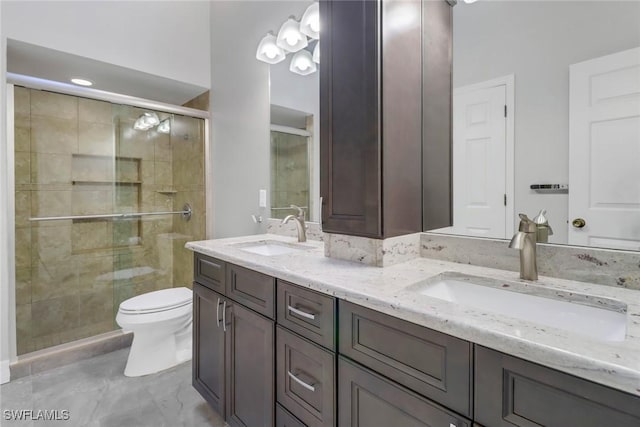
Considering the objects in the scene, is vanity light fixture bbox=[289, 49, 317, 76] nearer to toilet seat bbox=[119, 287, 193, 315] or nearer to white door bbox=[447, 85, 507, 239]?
white door bbox=[447, 85, 507, 239]

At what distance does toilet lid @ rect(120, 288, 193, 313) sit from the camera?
1.99m

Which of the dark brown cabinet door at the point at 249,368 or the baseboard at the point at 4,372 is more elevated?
the dark brown cabinet door at the point at 249,368

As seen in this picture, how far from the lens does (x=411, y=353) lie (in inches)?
29.8

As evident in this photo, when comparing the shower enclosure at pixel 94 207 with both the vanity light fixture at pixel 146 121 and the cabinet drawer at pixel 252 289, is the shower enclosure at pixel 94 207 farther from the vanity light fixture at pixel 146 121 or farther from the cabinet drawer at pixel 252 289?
the cabinet drawer at pixel 252 289

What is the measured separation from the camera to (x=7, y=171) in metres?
1.95

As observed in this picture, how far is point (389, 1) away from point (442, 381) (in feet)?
3.98

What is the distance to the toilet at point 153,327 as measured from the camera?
1.95 m

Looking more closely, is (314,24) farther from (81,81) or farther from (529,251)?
(81,81)

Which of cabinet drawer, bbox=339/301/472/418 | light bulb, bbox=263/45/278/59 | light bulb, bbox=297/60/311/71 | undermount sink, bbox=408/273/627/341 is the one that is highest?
light bulb, bbox=263/45/278/59

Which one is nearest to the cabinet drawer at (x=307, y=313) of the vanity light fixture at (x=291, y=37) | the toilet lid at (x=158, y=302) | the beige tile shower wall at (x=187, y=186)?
the toilet lid at (x=158, y=302)

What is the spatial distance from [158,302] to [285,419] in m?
1.39

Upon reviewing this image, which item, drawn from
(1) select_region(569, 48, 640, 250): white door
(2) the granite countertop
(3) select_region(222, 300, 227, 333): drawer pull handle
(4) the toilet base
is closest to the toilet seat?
(4) the toilet base

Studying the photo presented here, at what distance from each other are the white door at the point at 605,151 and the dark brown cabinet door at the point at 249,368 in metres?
1.15

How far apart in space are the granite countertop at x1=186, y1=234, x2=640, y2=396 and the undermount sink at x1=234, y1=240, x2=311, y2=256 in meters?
0.34
